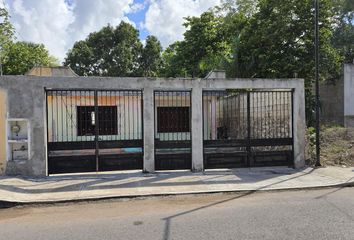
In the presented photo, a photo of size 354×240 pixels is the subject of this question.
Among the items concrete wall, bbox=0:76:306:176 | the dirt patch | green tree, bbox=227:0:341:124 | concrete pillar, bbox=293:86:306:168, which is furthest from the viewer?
green tree, bbox=227:0:341:124

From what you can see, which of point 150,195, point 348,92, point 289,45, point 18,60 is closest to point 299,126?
point 150,195

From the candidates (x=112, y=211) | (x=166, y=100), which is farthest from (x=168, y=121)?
(x=112, y=211)

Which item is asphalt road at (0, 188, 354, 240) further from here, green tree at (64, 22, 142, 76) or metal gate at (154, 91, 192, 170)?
green tree at (64, 22, 142, 76)

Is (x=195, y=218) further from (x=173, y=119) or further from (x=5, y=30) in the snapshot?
(x=5, y=30)

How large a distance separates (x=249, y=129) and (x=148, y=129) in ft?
10.7

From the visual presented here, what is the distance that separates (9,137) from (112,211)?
16.6ft

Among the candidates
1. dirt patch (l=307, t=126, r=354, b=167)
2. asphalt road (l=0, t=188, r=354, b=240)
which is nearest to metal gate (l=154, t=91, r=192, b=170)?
asphalt road (l=0, t=188, r=354, b=240)

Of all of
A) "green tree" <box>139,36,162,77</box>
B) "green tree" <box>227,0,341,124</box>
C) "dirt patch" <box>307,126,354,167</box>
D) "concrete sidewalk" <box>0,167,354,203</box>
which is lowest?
"concrete sidewalk" <box>0,167,354,203</box>

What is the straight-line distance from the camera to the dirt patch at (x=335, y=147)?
12.5 meters

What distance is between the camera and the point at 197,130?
1122 centimetres

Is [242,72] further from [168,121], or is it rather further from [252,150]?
[252,150]

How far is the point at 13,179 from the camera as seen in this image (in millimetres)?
9750

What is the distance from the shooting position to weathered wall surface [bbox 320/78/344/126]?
2405 centimetres

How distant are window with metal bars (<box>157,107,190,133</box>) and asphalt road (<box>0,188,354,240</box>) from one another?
7262 mm
